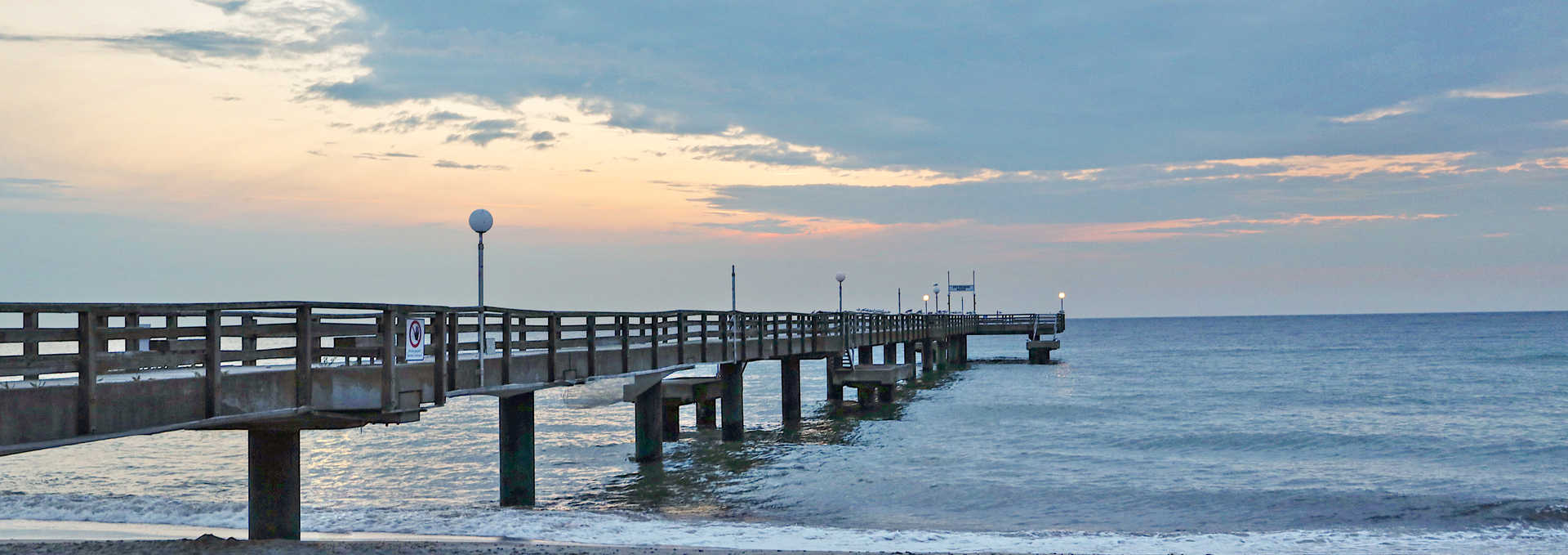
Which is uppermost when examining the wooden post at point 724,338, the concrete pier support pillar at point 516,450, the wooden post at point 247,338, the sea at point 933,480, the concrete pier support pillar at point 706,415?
the wooden post at point 247,338

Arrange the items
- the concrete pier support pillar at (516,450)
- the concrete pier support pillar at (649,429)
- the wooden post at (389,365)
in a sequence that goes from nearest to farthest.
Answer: the wooden post at (389,365)
the concrete pier support pillar at (516,450)
the concrete pier support pillar at (649,429)

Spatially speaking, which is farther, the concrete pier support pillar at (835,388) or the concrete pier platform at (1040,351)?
the concrete pier platform at (1040,351)

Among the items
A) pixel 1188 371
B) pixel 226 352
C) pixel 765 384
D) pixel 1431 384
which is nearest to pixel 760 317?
pixel 226 352

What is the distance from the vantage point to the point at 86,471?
890 inches

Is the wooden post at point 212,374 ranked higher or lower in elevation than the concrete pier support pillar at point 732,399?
higher

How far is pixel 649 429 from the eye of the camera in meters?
22.2

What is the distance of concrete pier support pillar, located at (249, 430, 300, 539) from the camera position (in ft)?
40.4

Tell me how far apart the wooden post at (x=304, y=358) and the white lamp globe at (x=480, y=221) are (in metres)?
4.90

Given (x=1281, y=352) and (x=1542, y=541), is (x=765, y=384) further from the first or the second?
(x=1281, y=352)

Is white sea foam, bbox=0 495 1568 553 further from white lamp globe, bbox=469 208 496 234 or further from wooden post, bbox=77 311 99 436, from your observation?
wooden post, bbox=77 311 99 436

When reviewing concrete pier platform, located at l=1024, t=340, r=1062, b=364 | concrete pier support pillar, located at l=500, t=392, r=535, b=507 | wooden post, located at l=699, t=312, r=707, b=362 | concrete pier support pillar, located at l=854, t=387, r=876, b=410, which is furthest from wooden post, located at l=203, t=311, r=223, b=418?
concrete pier platform, located at l=1024, t=340, r=1062, b=364

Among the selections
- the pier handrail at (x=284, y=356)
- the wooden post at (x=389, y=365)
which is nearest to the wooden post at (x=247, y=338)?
the pier handrail at (x=284, y=356)

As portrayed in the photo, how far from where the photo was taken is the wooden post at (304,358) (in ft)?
33.7

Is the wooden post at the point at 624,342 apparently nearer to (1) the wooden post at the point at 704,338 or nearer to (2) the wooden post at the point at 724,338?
(1) the wooden post at the point at 704,338
